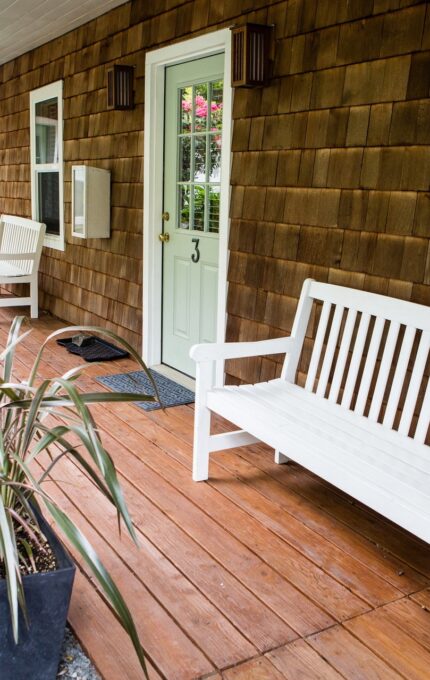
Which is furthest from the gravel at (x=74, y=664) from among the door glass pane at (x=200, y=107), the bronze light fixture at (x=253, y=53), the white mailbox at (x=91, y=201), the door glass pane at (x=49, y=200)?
the door glass pane at (x=49, y=200)

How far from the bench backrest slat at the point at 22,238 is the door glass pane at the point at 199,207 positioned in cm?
244

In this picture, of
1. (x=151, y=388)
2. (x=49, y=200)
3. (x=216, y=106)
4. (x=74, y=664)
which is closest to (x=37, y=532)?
(x=74, y=664)

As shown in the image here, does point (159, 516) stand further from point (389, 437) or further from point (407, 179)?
point (407, 179)

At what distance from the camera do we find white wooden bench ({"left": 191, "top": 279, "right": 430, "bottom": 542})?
85.0 inches

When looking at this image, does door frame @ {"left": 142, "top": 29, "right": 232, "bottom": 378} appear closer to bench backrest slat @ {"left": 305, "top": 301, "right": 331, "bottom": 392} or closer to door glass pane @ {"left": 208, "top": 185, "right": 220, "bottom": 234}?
door glass pane @ {"left": 208, "top": 185, "right": 220, "bottom": 234}

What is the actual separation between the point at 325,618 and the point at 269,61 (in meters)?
2.54

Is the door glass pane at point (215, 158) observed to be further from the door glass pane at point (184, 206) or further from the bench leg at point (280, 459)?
the bench leg at point (280, 459)

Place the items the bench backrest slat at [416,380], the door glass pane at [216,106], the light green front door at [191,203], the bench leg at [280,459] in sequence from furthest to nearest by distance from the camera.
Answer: the light green front door at [191,203] < the door glass pane at [216,106] < the bench leg at [280,459] < the bench backrest slat at [416,380]

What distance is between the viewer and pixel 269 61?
3.32 metres

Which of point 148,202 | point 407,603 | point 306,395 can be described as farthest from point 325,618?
point 148,202

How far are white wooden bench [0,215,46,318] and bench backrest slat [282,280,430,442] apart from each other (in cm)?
372

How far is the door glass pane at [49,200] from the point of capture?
6293 millimetres

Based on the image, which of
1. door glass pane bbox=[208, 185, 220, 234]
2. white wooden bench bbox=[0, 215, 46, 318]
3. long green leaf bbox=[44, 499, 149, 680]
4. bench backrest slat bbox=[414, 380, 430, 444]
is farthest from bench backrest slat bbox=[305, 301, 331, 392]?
white wooden bench bbox=[0, 215, 46, 318]

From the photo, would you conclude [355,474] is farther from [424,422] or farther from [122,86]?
[122,86]
